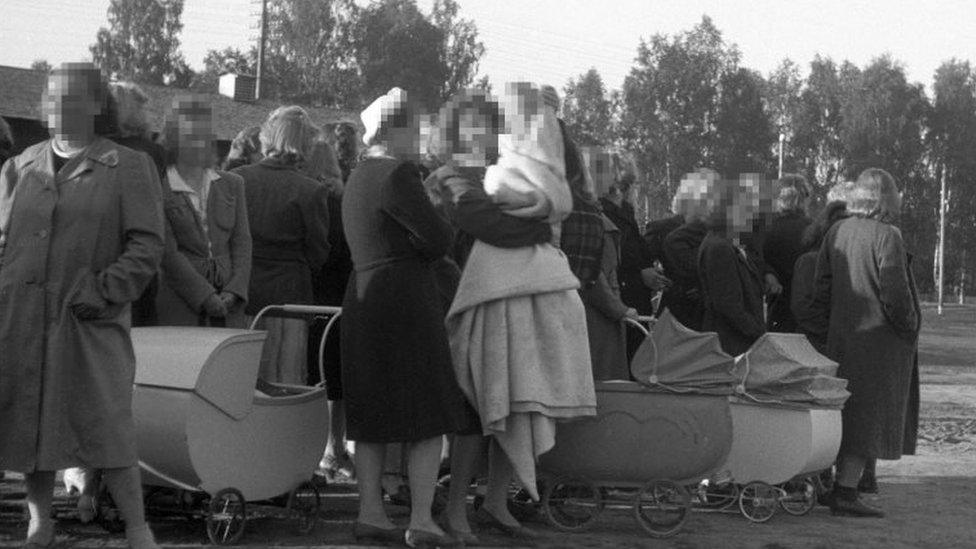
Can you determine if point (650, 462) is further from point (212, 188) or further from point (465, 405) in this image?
point (212, 188)

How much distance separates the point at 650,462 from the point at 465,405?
0.96 metres

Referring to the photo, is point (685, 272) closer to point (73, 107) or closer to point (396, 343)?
point (396, 343)

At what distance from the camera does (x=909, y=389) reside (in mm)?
8688

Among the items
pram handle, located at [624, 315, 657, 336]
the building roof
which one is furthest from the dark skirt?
the building roof

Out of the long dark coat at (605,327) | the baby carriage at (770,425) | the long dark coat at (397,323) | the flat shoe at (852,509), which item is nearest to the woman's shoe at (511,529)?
the long dark coat at (397,323)

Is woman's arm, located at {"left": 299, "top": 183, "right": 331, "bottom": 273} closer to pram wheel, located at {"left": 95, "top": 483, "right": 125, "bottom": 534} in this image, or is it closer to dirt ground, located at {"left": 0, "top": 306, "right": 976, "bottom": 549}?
dirt ground, located at {"left": 0, "top": 306, "right": 976, "bottom": 549}

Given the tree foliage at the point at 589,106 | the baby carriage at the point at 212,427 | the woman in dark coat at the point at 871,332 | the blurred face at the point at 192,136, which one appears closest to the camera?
the baby carriage at the point at 212,427

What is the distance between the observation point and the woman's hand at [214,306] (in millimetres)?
6793

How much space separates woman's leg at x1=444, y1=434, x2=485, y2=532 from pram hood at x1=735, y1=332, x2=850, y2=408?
1.72 metres

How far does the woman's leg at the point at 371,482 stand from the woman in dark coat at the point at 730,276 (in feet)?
8.67

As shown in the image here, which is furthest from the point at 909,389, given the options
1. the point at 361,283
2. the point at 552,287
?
the point at 361,283

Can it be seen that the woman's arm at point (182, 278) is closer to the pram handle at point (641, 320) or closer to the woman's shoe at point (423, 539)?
the woman's shoe at point (423, 539)

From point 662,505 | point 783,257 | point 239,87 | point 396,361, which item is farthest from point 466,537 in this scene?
point 239,87

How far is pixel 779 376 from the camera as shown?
7879 mm
